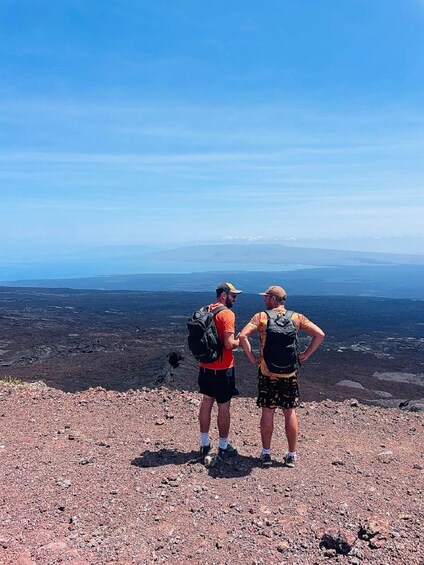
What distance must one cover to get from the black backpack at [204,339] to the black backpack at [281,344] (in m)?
0.48

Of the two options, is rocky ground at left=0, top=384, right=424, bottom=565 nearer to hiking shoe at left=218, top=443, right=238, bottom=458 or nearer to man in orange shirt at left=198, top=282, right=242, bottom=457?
hiking shoe at left=218, top=443, right=238, bottom=458

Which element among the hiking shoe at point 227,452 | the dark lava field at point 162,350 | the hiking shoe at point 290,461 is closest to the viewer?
the hiking shoe at point 290,461

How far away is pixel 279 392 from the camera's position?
16.0 feet

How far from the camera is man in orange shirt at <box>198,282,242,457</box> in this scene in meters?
4.89

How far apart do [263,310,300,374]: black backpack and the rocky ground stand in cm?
103

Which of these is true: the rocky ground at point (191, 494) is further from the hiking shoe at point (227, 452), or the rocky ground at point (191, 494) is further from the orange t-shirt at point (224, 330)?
the orange t-shirt at point (224, 330)

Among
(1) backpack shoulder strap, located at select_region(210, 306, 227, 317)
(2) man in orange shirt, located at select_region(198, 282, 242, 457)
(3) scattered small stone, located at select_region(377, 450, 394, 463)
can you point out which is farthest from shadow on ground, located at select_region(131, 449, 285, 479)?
(1) backpack shoulder strap, located at select_region(210, 306, 227, 317)

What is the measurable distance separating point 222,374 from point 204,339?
17.0 inches

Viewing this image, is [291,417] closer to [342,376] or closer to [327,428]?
[327,428]

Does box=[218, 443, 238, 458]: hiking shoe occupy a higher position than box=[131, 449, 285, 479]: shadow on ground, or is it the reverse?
box=[218, 443, 238, 458]: hiking shoe

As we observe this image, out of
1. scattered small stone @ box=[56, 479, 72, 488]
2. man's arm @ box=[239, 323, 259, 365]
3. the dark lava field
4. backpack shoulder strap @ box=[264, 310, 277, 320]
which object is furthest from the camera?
the dark lava field

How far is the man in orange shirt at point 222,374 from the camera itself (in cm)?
489

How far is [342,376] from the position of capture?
23.9m

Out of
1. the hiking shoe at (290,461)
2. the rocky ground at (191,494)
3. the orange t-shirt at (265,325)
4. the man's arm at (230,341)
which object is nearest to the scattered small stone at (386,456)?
the rocky ground at (191,494)
